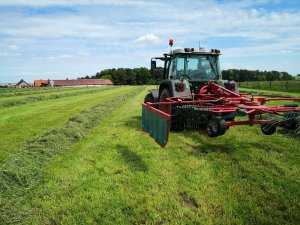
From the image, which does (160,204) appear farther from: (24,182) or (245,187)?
(24,182)

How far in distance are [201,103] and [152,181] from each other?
3346 millimetres

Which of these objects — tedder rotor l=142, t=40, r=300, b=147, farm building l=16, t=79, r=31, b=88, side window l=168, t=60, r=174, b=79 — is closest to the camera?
tedder rotor l=142, t=40, r=300, b=147

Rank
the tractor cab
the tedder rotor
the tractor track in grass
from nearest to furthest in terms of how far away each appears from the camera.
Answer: the tractor track in grass
the tedder rotor
the tractor cab

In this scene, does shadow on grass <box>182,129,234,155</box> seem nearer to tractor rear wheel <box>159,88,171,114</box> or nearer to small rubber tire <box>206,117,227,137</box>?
small rubber tire <box>206,117,227,137</box>

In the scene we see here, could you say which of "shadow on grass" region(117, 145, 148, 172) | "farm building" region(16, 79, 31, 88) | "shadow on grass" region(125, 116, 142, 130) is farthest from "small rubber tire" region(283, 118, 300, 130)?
"farm building" region(16, 79, 31, 88)

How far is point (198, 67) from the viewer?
9734 mm

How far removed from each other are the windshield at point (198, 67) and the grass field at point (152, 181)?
221cm

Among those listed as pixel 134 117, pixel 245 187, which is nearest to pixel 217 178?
pixel 245 187

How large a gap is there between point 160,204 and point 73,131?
18.1 feet

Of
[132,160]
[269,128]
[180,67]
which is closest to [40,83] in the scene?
[180,67]

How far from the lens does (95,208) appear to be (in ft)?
13.8

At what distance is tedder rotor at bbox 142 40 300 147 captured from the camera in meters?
6.20

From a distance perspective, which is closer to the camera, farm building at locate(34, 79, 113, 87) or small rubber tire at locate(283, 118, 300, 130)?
small rubber tire at locate(283, 118, 300, 130)

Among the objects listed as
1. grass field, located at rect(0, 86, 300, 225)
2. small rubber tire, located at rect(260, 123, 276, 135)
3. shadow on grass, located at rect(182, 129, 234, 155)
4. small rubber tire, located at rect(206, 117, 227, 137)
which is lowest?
grass field, located at rect(0, 86, 300, 225)
